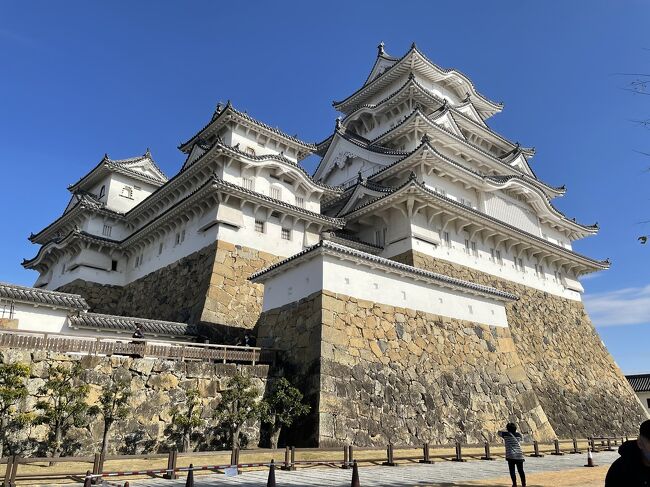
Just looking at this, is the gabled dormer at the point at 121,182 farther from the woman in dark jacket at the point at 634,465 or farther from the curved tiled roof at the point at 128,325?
the woman in dark jacket at the point at 634,465

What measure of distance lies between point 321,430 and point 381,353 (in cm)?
362

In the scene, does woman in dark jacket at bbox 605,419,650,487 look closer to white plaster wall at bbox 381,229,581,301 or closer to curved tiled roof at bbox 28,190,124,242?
white plaster wall at bbox 381,229,581,301

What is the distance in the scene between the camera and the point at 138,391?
11812 mm

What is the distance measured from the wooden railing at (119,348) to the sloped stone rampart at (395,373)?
1.62 m

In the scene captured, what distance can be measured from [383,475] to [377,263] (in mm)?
7221

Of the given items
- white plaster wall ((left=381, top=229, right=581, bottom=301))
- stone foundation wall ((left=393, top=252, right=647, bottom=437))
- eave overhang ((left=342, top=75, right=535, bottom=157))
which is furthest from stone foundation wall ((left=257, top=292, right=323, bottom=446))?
eave overhang ((left=342, top=75, right=535, bottom=157))

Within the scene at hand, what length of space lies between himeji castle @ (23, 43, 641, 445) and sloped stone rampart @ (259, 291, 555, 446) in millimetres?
61

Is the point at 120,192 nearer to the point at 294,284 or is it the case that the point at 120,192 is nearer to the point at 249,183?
the point at 249,183

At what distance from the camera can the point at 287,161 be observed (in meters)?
→ 23.2

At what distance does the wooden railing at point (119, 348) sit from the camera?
11.0 metres

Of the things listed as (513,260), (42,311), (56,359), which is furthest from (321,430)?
(513,260)

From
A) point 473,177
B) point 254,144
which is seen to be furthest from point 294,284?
point 473,177

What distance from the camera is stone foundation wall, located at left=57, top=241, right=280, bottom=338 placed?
19000 mm

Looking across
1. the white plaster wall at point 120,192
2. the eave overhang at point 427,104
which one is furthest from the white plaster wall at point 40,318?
the eave overhang at point 427,104
